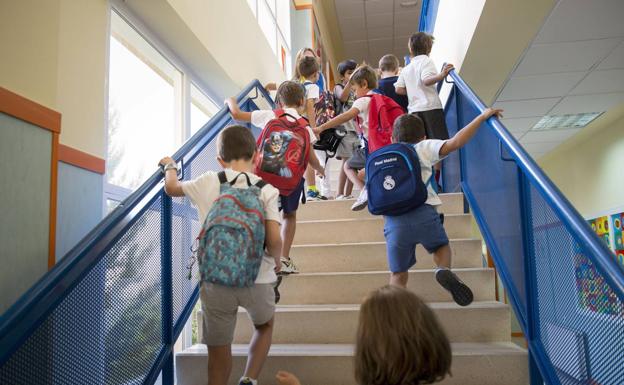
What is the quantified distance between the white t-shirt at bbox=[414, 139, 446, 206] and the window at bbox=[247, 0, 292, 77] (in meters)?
4.18

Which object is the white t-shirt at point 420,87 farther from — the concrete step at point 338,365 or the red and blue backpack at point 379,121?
the concrete step at point 338,365

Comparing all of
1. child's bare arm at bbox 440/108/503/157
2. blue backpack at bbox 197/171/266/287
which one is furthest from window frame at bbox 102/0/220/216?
child's bare arm at bbox 440/108/503/157

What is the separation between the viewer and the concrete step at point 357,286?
3055 millimetres

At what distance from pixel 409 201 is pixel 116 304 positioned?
1.52 m

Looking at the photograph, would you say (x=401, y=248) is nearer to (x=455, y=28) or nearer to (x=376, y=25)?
(x=455, y=28)

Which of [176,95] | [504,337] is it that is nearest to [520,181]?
[504,337]

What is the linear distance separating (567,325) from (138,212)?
1.78 metres

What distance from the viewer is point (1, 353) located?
136 centimetres

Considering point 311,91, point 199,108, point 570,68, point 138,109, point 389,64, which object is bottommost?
point 138,109

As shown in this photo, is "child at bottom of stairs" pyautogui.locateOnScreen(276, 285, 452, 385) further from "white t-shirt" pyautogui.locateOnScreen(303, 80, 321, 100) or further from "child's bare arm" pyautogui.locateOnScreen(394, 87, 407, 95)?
"child's bare arm" pyautogui.locateOnScreen(394, 87, 407, 95)

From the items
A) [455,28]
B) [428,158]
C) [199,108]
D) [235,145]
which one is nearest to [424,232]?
[428,158]

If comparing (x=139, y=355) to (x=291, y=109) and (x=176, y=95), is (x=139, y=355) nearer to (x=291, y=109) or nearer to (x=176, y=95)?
(x=291, y=109)

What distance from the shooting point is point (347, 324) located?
9.34 ft

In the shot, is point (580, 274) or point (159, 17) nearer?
point (580, 274)
